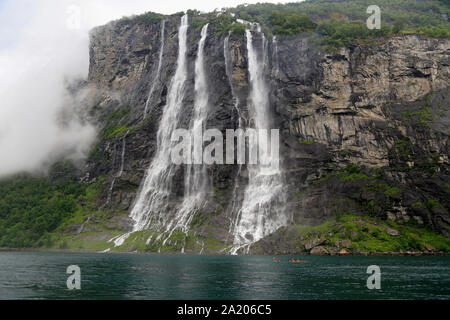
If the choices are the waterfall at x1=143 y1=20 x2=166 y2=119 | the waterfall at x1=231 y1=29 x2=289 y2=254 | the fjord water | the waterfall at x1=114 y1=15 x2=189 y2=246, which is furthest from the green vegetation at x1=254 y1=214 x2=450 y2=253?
the waterfall at x1=143 y1=20 x2=166 y2=119

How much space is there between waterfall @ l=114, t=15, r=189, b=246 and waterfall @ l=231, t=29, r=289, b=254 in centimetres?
1791

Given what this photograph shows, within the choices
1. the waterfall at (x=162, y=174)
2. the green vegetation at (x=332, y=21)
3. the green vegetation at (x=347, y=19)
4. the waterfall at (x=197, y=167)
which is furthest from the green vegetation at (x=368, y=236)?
the green vegetation at (x=347, y=19)

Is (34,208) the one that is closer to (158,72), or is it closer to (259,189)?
(158,72)

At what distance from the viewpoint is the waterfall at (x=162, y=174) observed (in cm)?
8519

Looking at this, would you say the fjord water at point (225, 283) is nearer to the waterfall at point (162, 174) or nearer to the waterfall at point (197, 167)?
the waterfall at point (197, 167)

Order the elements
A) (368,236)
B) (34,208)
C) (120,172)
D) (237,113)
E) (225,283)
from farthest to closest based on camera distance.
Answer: (34,208)
(120,172)
(237,113)
(368,236)
(225,283)

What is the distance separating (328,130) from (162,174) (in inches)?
1609

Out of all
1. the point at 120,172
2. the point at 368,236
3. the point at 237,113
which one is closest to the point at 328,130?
the point at 237,113

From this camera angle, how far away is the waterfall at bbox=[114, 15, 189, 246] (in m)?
85.2

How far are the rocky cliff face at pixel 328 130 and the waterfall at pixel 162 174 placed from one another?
2.03 m

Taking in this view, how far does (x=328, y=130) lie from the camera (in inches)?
3482

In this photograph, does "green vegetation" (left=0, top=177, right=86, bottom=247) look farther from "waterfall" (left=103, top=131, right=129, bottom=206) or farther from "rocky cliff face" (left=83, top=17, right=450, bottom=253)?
"waterfall" (left=103, top=131, right=129, bottom=206)
